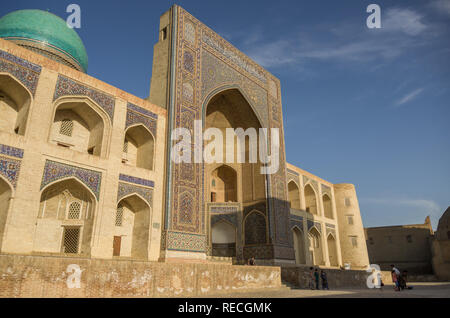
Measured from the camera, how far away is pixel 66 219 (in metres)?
9.23

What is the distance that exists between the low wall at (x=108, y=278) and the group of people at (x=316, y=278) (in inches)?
136

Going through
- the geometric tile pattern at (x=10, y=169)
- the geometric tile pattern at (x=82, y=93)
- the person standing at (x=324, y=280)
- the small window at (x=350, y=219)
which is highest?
the geometric tile pattern at (x=82, y=93)

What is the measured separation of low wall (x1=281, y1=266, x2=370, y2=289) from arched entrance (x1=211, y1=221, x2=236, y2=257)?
165 inches

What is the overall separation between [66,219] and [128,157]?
2.92 metres

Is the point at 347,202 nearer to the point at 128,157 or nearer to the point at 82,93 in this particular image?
the point at 128,157

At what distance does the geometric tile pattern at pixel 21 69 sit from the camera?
8.10 m

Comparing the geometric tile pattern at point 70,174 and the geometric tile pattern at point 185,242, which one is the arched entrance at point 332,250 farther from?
the geometric tile pattern at point 70,174

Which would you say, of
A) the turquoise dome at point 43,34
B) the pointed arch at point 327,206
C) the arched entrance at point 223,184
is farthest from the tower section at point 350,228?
the turquoise dome at point 43,34

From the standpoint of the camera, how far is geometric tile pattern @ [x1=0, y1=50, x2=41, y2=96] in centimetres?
810

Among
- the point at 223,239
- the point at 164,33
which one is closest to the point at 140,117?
the point at 164,33

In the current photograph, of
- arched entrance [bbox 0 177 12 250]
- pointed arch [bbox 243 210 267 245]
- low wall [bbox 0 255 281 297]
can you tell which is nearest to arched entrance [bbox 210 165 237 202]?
Result: pointed arch [bbox 243 210 267 245]

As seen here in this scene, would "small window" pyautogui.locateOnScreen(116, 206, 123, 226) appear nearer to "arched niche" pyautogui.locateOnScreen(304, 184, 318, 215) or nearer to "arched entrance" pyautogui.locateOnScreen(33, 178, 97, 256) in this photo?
"arched entrance" pyautogui.locateOnScreen(33, 178, 97, 256)
